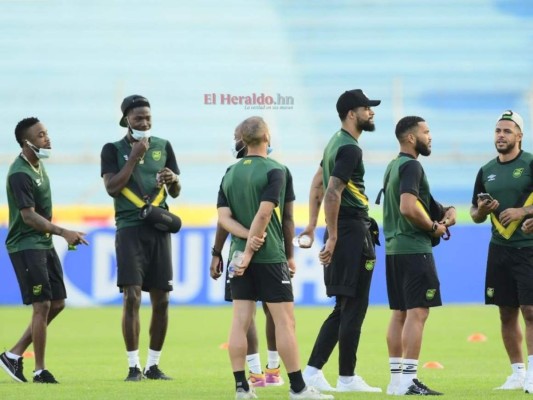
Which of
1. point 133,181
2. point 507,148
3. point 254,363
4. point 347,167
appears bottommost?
point 254,363

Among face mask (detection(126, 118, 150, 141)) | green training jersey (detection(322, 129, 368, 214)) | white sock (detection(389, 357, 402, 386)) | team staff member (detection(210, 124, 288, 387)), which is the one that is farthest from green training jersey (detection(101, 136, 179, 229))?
white sock (detection(389, 357, 402, 386))

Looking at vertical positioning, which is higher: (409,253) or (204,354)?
(409,253)

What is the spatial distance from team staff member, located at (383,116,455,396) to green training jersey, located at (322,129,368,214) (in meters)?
0.23

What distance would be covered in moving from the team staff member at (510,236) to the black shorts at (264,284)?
6.34 ft

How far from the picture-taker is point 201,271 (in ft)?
65.8

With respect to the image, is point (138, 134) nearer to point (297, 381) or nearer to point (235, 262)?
point (235, 262)

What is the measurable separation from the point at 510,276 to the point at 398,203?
1.17m

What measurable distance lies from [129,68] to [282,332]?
16239 millimetres

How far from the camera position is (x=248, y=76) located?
79.4ft

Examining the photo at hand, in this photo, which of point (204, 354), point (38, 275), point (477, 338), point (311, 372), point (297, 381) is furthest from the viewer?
point (477, 338)

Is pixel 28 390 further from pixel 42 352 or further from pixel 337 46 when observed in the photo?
pixel 337 46

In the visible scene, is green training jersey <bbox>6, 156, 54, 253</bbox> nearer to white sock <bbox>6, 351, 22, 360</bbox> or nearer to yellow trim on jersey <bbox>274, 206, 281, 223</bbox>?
white sock <bbox>6, 351, 22, 360</bbox>

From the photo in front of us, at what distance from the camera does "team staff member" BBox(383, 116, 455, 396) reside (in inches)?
374

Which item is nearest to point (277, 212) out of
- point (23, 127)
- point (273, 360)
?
point (273, 360)
